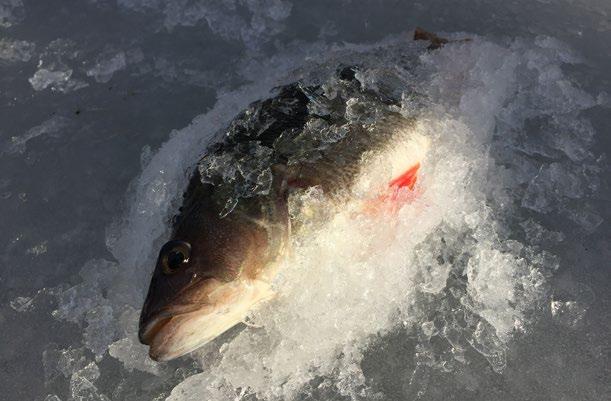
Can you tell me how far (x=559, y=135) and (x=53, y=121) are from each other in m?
3.78

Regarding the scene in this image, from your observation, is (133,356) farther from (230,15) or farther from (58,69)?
(230,15)

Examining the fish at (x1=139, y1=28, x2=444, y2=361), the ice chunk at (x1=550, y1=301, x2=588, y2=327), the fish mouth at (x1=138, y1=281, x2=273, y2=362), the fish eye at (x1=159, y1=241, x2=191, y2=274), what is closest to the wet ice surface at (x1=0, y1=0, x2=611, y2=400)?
the ice chunk at (x1=550, y1=301, x2=588, y2=327)

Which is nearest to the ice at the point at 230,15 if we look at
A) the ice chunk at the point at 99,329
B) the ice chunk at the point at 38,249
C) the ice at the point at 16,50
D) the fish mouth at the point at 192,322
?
the ice at the point at 16,50

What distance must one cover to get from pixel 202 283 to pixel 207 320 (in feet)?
0.56

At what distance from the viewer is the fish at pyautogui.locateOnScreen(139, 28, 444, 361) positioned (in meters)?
2.26

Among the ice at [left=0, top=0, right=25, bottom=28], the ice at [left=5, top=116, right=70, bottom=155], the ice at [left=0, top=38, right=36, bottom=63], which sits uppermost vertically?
the ice at [left=0, top=0, right=25, bottom=28]

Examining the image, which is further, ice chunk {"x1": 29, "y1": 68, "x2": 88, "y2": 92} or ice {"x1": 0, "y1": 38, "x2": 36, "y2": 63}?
ice {"x1": 0, "y1": 38, "x2": 36, "y2": 63}

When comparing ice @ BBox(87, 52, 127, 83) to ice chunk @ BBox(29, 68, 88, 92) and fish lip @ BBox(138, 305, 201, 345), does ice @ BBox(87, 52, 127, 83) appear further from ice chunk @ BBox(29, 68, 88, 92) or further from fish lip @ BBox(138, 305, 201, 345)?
fish lip @ BBox(138, 305, 201, 345)

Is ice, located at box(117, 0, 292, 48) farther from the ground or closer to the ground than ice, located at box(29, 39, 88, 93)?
farther from the ground

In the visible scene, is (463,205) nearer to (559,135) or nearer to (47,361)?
(559,135)

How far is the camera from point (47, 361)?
284 cm

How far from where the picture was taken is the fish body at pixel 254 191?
226 cm

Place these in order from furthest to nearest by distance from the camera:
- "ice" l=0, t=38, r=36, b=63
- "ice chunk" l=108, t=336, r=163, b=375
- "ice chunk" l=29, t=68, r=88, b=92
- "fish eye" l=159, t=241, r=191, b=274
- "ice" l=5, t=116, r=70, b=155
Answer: "ice" l=0, t=38, r=36, b=63
"ice chunk" l=29, t=68, r=88, b=92
"ice" l=5, t=116, r=70, b=155
"ice chunk" l=108, t=336, r=163, b=375
"fish eye" l=159, t=241, r=191, b=274

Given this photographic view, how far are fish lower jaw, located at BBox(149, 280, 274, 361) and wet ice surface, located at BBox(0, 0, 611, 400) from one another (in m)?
0.21
